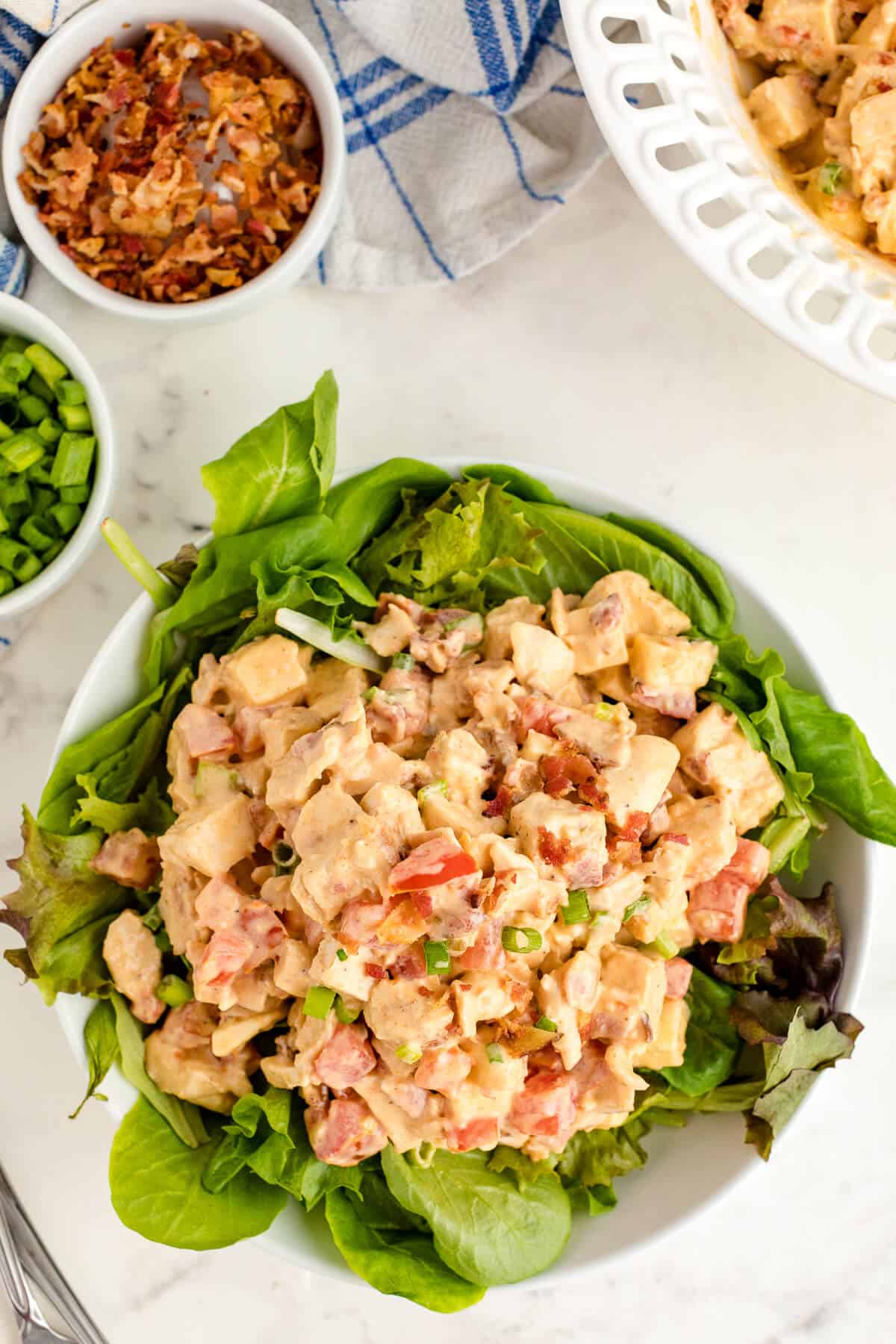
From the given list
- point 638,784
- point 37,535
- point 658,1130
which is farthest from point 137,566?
point 658,1130

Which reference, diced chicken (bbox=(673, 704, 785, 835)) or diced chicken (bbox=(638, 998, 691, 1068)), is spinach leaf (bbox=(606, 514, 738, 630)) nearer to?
diced chicken (bbox=(673, 704, 785, 835))

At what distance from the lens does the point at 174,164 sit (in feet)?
8.06

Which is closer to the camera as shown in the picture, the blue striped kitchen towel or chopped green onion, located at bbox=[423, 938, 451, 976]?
chopped green onion, located at bbox=[423, 938, 451, 976]

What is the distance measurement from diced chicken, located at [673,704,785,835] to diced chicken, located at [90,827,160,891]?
0.89m

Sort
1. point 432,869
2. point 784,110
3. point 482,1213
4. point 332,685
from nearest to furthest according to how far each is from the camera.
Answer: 1. point 432,869
2. point 482,1213
3. point 332,685
4. point 784,110

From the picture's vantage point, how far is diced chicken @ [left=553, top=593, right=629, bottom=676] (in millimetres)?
2111

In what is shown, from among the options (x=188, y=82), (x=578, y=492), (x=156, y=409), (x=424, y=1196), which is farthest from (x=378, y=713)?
(x=188, y=82)

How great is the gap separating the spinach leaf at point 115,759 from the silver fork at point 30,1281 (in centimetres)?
88

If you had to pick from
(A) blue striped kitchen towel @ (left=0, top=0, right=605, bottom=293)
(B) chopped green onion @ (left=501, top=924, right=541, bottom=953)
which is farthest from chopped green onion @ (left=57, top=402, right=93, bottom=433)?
(B) chopped green onion @ (left=501, top=924, right=541, bottom=953)

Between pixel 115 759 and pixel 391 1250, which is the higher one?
pixel 115 759

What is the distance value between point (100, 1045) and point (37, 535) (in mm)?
924

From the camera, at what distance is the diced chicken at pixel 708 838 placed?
2061 mm

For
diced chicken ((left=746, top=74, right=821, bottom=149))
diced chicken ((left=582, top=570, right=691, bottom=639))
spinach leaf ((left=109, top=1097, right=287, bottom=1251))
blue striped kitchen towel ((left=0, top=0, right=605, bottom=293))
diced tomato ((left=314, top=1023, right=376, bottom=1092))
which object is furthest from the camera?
blue striped kitchen towel ((left=0, top=0, right=605, bottom=293))

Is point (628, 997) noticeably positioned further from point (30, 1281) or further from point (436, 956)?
point (30, 1281)
